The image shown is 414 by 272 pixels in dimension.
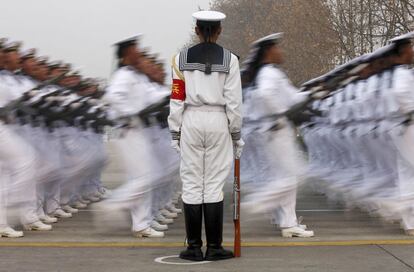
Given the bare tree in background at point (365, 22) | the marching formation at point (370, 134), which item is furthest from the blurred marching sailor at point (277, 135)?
the bare tree in background at point (365, 22)

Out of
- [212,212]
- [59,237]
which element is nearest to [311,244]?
[212,212]

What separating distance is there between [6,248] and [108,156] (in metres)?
3.78

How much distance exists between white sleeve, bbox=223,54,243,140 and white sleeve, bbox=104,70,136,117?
1.51 meters

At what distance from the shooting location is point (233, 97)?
627cm

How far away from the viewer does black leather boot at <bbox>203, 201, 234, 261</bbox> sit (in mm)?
6309

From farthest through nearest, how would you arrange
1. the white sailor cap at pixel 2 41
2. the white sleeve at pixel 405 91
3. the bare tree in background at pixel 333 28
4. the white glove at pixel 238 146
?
the bare tree in background at pixel 333 28 → the white sailor cap at pixel 2 41 → the white sleeve at pixel 405 91 → the white glove at pixel 238 146

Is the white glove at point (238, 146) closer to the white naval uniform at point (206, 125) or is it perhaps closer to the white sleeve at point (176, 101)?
the white naval uniform at point (206, 125)

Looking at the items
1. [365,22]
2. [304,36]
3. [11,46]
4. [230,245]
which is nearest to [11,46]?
[11,46]

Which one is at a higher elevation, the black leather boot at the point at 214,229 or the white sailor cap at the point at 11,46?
the white sailor cap at the point at 11,46

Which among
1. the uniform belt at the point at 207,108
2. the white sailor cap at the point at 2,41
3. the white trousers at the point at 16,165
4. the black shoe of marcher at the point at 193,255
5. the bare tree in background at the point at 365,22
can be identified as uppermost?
the bare tree in background at the point at 365,22

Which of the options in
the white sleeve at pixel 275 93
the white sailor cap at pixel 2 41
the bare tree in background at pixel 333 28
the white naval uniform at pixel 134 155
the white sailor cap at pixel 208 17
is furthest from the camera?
the bare tree in background at pixel 333 28

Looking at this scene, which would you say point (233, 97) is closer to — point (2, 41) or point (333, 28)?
point (2, 41)

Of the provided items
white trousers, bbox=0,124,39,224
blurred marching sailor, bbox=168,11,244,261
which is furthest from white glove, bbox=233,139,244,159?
white trousers, bbox=0,124,39,224

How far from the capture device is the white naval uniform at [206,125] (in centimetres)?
627
